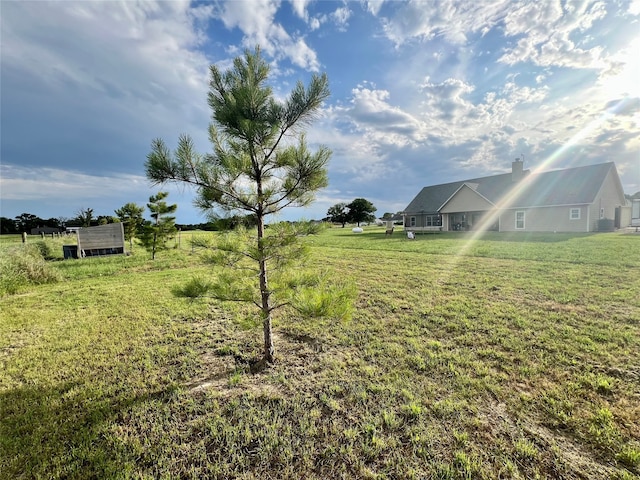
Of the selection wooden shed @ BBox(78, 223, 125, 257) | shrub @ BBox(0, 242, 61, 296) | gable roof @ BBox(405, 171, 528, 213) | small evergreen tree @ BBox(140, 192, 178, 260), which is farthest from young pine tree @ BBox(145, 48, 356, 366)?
gable roof @ BBox(405, 171, 528, 213)

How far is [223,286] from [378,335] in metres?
2.58

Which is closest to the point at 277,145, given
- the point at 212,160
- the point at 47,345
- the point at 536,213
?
the point at 212,160

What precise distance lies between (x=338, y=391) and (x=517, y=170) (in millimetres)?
27227

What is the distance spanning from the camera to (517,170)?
22922 millimetres

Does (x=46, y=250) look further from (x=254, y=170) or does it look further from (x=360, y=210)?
(x=360, y=210)

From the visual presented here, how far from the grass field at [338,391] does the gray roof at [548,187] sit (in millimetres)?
17183

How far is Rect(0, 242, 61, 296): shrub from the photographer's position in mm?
7796

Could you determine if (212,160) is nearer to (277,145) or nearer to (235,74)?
(277,145)

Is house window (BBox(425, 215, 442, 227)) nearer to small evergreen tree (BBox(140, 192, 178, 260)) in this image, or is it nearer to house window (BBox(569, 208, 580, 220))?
house window (BBox(569, 208, 580, 220))

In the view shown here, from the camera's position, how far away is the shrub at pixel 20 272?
25.6ft

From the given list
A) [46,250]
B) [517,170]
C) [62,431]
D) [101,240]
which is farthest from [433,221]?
[46,250]

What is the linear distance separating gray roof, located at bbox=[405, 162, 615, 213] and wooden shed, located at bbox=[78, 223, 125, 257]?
25.8m

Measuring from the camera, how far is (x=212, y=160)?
3131 millimetres

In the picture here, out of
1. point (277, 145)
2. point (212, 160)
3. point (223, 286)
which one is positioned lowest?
point (223, 286)
